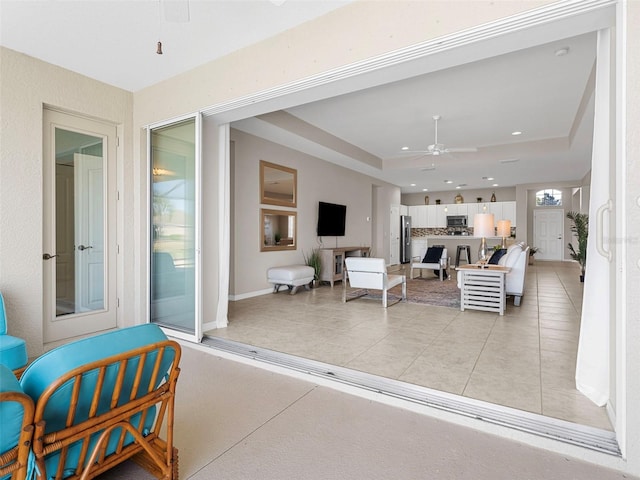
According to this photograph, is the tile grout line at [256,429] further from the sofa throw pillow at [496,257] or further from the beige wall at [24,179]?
the sofa throw pillow at [496,257]

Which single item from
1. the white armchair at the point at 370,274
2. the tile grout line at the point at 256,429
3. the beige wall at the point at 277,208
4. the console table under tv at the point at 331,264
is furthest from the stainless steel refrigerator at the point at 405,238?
the tile grout line at the point at 256,429

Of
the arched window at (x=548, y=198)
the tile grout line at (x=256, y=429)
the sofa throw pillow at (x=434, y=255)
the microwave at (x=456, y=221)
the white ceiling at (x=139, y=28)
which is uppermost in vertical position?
the white ceiling at (x=139, y=28)

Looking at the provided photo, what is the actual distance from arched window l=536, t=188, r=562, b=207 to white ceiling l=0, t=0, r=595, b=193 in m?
4.17

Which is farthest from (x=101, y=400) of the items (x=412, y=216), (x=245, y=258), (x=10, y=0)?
(x=412, y=216)

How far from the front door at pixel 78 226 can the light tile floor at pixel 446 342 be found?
1537 millimetres

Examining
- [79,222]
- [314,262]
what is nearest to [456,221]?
[314,262]

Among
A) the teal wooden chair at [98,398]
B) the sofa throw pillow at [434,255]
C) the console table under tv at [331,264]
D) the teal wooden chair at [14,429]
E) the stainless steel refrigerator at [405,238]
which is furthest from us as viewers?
the stainless steel refrigerator at [405,238]

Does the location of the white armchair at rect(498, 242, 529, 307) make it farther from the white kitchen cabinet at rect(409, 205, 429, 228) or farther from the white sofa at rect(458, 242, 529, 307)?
the white kitchen cabinet at rect(409, 205, 429, 228)

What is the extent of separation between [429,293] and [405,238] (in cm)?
615

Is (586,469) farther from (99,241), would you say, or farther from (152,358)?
(99,241)

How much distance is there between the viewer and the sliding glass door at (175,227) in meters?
3.70

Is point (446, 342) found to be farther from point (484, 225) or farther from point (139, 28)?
point (139, 28)

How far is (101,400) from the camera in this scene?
1304 mm

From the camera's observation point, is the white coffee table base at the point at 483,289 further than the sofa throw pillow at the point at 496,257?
No
